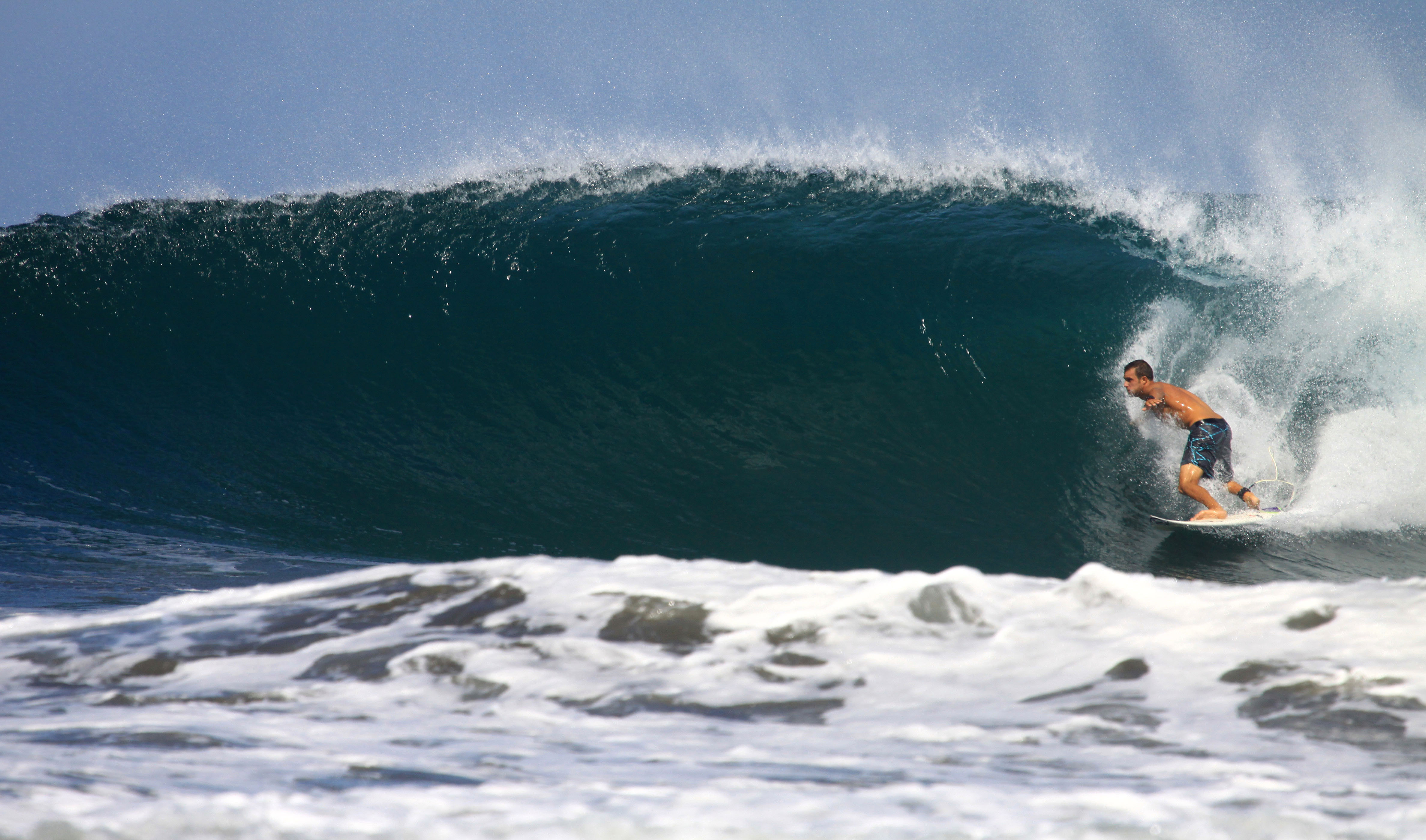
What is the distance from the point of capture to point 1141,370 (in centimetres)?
583

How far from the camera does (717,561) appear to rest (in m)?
2.86

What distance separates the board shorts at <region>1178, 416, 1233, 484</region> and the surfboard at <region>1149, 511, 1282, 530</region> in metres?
0.32

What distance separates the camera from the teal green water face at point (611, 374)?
206 inches

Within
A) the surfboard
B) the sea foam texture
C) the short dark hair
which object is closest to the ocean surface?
the sea foam texture

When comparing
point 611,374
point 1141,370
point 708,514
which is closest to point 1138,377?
point 1141,370

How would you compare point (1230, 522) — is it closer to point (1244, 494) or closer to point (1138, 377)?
point (1244, 494)

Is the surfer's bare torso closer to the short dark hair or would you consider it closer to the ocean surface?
the short dark hair

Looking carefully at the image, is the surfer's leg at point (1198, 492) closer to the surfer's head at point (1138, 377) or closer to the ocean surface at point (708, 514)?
the ocean surface at point (708, 514)

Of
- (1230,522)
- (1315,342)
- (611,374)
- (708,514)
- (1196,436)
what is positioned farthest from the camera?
(611,374)

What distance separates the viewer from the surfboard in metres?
5.07

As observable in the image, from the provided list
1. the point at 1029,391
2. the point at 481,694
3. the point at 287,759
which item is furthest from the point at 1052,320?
the point at 287,759

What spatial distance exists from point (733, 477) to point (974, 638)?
329 centimetres

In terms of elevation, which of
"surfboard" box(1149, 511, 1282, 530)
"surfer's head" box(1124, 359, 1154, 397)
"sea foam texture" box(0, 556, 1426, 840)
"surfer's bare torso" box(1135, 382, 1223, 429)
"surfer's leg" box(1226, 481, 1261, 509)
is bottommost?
"sea foam texture" box(0, 556, 1426, 840)

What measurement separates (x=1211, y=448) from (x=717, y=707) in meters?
4.52
